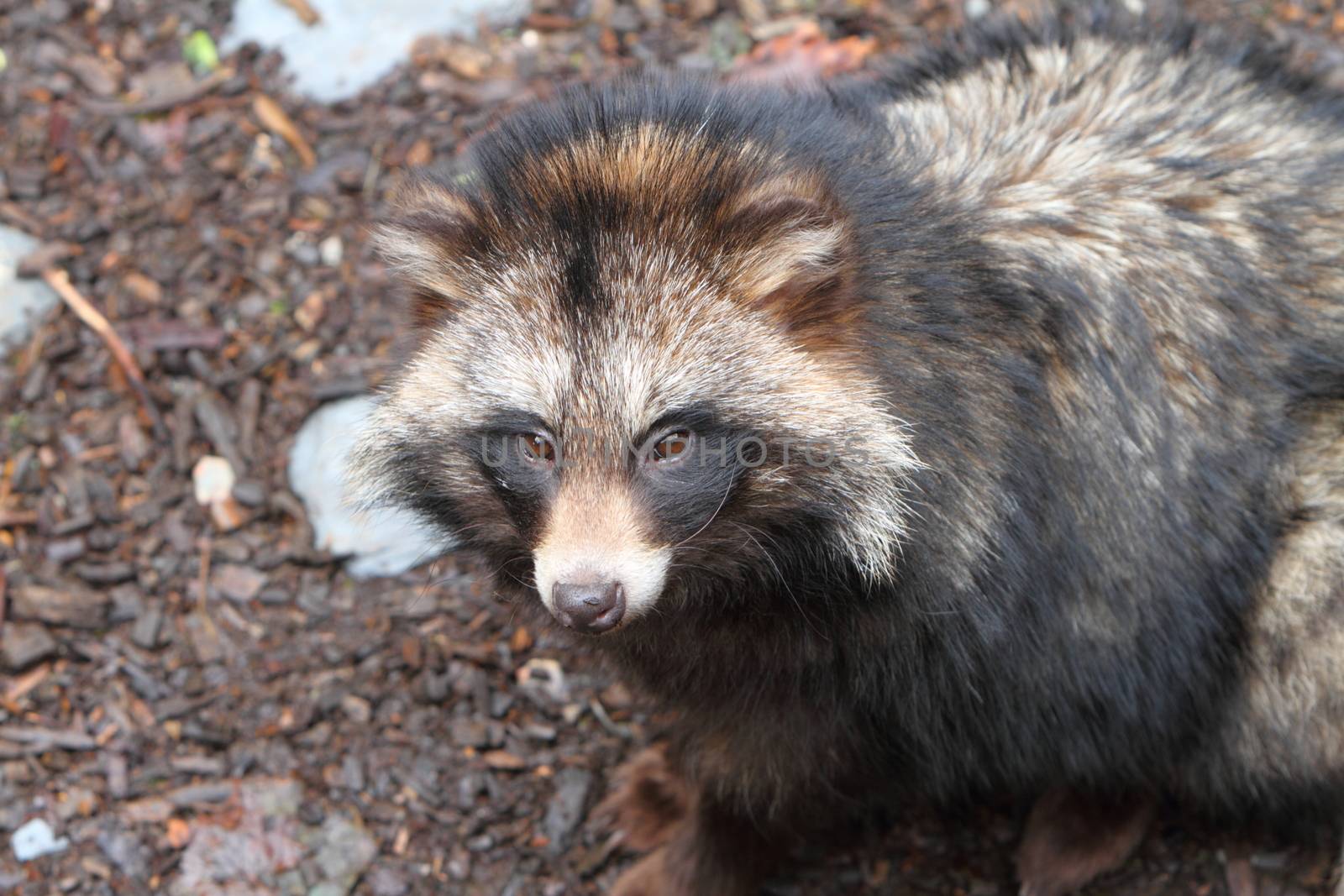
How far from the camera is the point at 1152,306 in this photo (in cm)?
357

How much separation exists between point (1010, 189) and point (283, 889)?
128 inches

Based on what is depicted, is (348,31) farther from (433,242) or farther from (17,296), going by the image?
(433,242)

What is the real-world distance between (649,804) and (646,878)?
10.3 inches

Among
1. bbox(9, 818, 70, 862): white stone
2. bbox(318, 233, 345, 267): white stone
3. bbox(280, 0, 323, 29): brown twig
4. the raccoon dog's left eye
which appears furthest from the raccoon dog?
bbox(280, 0, 323, 29): brown twig

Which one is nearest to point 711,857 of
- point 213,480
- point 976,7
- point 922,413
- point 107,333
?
point 922,413

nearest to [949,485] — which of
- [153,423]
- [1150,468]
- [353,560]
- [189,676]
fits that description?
[1150,468]

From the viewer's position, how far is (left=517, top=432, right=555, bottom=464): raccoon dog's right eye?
322cm

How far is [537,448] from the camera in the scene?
3258mm

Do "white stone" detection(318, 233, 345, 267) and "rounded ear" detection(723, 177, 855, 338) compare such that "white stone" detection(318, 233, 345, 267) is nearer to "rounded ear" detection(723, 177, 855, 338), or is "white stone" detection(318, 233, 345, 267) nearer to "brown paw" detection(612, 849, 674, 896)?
"brown paw" detection(612, 849, 674, 896)

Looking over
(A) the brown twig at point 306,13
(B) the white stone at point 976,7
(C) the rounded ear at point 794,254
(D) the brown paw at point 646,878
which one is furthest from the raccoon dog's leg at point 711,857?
(A) the brown twig at point 306,13

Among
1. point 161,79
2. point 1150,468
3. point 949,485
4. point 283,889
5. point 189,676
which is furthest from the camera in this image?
point 161,79

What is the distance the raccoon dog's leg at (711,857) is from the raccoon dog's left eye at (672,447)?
1587 mm

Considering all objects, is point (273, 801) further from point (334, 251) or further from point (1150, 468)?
point (1150, 468)

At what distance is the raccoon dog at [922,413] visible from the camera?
3.17 m
